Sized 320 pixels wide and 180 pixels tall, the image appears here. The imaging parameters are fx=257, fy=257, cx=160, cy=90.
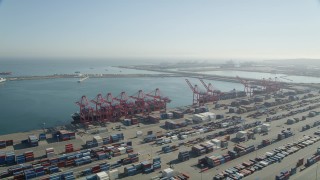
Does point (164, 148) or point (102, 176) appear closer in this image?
point (102, 176)

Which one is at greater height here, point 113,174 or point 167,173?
Answer: point 167,173

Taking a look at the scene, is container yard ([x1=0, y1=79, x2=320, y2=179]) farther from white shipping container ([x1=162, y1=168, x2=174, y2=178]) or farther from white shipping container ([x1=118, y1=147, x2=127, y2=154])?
white shipping container ([x1=118, y1=147, x2=127, y2=154])

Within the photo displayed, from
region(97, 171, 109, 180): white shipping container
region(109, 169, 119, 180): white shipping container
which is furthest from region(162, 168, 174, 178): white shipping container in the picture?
region(97, 171, 109, 180): white shipping container

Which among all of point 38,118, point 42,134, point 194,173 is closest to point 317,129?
point 194,173

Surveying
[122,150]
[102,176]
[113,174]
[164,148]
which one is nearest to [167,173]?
[113,174]

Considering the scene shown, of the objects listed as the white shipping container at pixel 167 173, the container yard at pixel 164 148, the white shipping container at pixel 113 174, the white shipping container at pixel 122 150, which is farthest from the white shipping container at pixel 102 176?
the white shipping container at pixel 122 150

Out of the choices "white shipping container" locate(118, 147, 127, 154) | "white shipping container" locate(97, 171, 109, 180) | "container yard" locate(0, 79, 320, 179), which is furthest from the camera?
"white shipping container" locate(118, 147, 127, 154)

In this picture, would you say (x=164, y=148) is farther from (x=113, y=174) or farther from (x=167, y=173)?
(x=113, y=174)

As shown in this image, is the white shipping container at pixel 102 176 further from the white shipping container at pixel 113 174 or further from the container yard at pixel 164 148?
the white shipping container at pixel 113 174

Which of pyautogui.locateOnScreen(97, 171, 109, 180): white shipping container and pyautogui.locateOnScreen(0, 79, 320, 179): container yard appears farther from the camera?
pyautogui.locateOnScreen(0, 79, 320, 179): container yard
